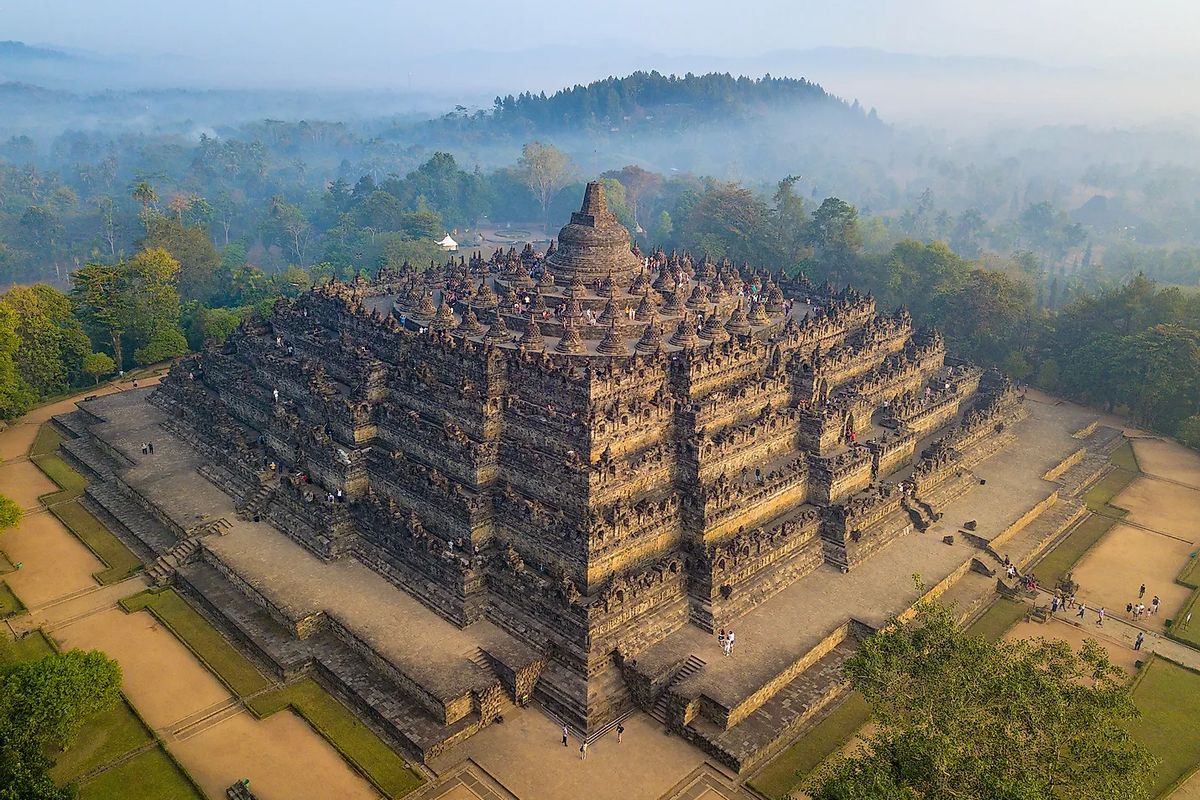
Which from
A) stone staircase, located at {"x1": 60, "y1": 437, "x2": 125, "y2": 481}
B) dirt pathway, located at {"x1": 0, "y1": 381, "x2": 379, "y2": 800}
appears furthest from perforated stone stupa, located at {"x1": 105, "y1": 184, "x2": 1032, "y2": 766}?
stone staircase, located at {"x1": 60, "y1": 437, "x2": 125, "y2": 481}

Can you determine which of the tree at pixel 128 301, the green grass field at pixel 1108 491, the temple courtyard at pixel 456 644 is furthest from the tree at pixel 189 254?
the green grass field at pixel 1108 491

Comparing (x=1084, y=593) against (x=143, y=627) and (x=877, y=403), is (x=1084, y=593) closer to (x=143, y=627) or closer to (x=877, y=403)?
(x=877, y=403)

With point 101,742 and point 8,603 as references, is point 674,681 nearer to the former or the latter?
point 101,742

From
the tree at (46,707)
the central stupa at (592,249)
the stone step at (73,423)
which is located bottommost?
the stone step at (73,423)

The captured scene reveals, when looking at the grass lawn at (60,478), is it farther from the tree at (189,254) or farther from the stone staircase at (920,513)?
the stone staircase at (920,513)

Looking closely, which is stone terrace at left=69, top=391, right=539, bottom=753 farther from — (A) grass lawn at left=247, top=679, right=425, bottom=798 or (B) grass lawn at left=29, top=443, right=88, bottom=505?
(B) grass lawn at left=29, top=443, right=88, bottom=505

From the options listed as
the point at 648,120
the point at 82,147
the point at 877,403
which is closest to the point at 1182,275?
the point at 877,403
